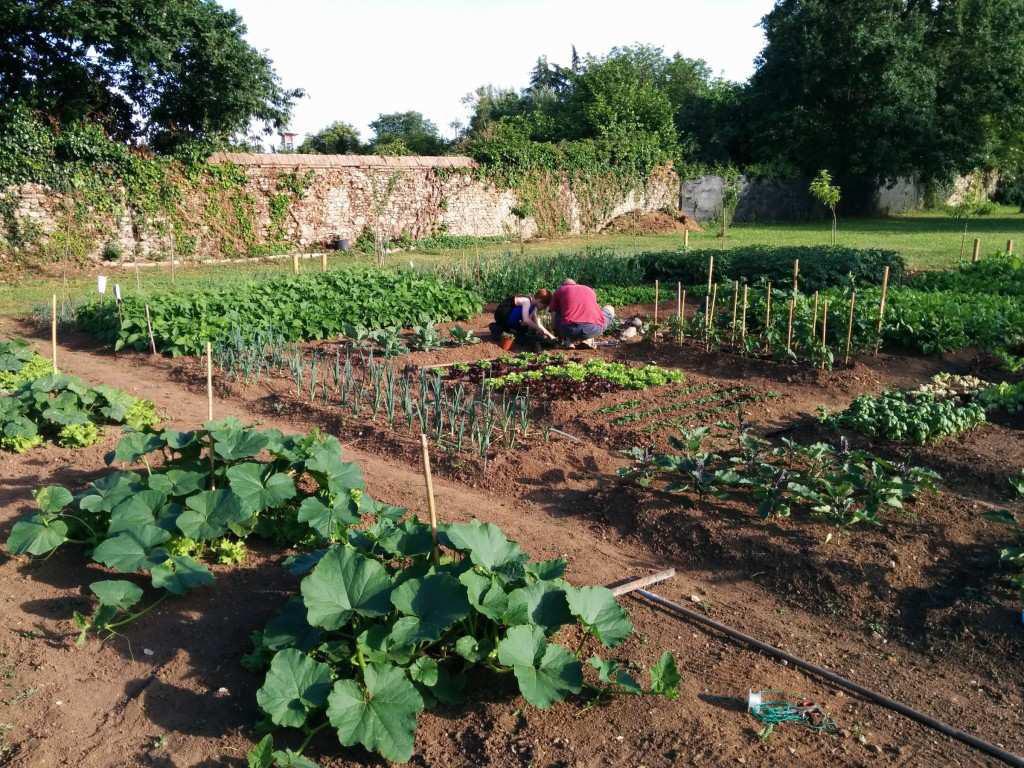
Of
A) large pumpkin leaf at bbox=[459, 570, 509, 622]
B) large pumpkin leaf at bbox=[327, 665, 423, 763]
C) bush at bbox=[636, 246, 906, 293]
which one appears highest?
bush at bbox=[636, 246, 906, 293]

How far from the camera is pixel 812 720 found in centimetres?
309

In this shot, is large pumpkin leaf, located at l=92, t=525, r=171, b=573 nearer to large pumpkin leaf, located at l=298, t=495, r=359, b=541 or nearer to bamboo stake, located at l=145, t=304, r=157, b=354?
large pumpkin leaf, located at l=298, t=495, r=359, b=541

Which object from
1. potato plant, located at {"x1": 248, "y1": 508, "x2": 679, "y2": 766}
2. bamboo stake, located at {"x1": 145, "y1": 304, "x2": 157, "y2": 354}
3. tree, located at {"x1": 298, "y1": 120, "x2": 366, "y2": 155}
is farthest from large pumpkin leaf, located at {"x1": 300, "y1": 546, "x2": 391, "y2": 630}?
tree, located at {"x1": 298, "y1": 120, "x2": 366, "y2": 155}

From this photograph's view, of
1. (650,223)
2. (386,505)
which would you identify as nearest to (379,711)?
(386,505)

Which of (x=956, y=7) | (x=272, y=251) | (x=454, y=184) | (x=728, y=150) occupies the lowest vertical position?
(x=272, y=251)

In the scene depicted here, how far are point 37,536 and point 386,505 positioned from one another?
1601mm

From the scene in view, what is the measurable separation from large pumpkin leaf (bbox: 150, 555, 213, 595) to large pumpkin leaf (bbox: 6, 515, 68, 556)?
588 millimetres

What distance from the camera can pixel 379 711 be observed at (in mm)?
2812

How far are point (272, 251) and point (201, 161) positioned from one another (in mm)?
2422

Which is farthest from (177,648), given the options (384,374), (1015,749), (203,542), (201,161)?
(201,161)

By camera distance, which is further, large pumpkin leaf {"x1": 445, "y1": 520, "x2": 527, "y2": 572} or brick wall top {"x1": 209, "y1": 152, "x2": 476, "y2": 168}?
brick wall top {"x1": 209, "y1": 152, "x2": 476, "y2": 168}

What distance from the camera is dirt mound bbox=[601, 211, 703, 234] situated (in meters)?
26.6

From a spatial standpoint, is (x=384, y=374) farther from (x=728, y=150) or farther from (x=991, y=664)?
(x=728, y=150)

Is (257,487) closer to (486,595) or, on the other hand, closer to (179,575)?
(179,575)
